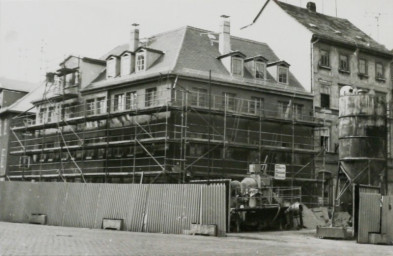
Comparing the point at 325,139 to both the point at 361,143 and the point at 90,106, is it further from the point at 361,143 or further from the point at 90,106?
the point at 90,106

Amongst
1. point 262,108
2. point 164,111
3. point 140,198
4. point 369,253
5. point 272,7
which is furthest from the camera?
point 272,7

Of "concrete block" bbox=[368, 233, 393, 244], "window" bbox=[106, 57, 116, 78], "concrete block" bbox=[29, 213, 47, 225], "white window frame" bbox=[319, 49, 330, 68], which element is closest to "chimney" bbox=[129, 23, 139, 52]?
"window" bbox=[106, 57, 116, 78]

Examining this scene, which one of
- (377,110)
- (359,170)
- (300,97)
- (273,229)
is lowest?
(273,229)

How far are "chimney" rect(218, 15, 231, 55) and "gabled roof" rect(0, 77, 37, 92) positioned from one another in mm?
24826

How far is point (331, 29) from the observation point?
46969 mm

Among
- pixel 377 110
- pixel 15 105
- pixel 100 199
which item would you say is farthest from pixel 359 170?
pixel 15 105

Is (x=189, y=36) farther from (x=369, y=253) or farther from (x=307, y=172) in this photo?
(x=369, y=253)

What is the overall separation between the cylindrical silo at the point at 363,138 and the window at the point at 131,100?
1506 centimetres

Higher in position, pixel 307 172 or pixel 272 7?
pixel 272 7

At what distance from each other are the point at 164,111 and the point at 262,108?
8.29 metres

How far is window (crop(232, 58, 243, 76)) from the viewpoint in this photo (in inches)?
1560

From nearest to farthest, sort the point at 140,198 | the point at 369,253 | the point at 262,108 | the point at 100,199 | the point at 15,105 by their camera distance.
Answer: the point at 369,253 < the point at 140,198 < the point at 100,199 < the point at 262,108 < the point at 15,105

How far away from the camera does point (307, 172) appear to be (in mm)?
41406

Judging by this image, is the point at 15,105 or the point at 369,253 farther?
the point at 15,105
